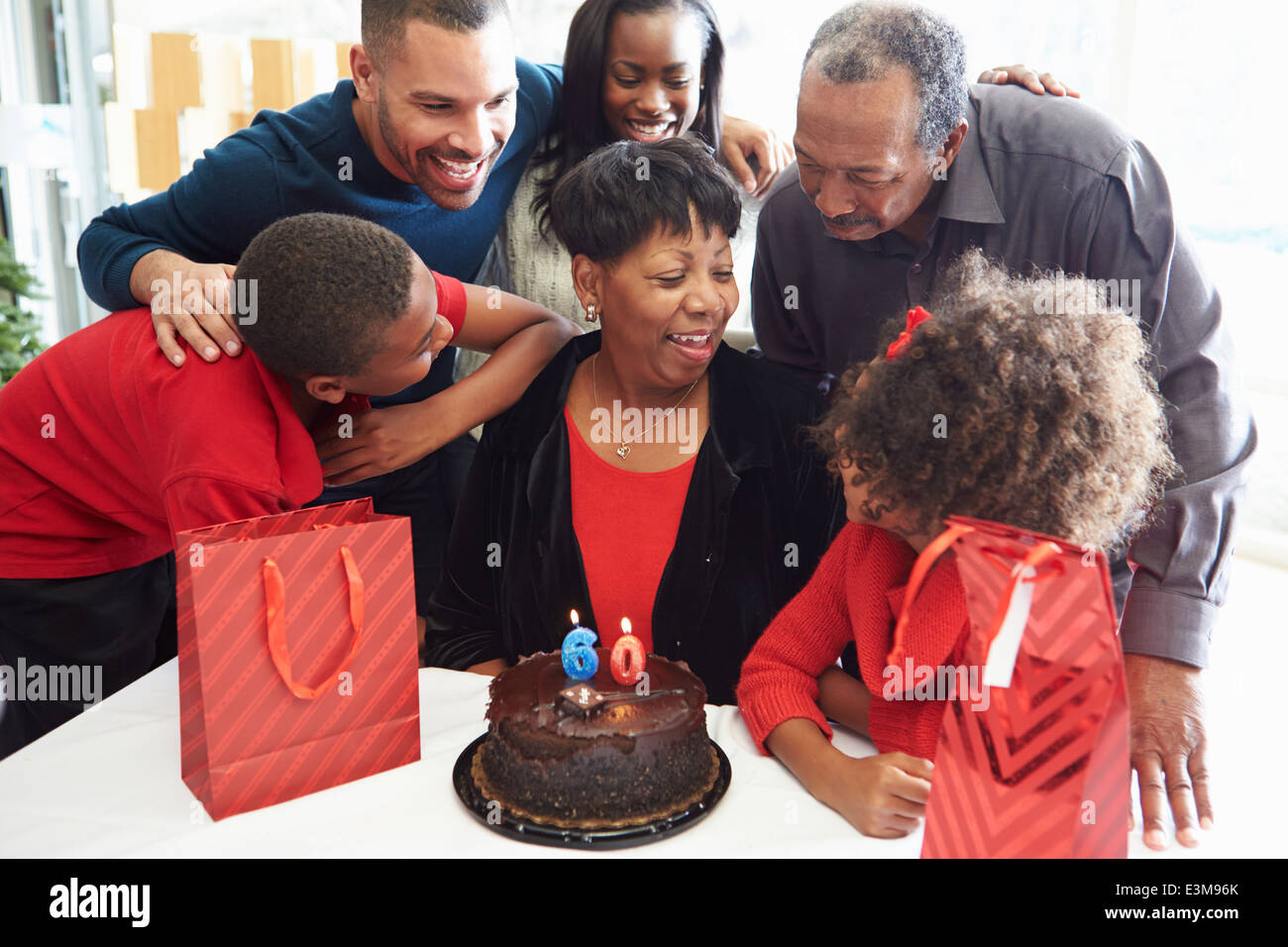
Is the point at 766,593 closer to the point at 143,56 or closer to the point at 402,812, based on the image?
the point at 402,812

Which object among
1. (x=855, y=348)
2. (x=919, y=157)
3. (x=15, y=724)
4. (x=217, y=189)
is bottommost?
(x=15, y=724)

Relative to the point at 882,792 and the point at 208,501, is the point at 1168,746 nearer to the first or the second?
the point at 882,792

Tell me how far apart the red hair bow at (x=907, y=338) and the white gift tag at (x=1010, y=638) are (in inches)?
15.8

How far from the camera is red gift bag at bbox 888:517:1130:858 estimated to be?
0.98m

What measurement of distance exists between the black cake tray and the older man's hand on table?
1.60 ft

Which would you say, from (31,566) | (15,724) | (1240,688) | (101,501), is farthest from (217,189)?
(1240,688)

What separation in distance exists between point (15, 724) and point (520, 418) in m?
1.03

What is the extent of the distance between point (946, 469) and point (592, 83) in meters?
1.44

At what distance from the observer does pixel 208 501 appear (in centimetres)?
135

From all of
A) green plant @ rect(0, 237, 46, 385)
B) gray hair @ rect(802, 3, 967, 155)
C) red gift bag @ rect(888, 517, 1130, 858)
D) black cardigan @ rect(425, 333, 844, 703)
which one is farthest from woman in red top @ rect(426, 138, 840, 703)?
green plant @ rect(0, 237, 46, 385)

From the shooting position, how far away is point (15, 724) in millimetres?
1750

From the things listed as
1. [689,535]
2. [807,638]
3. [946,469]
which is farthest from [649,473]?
[946,469]

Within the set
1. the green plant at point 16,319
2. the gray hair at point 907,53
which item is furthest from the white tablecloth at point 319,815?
the green plant at point 16,319

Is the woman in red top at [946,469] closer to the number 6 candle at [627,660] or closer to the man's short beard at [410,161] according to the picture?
the number 6 candle at [627,660]
